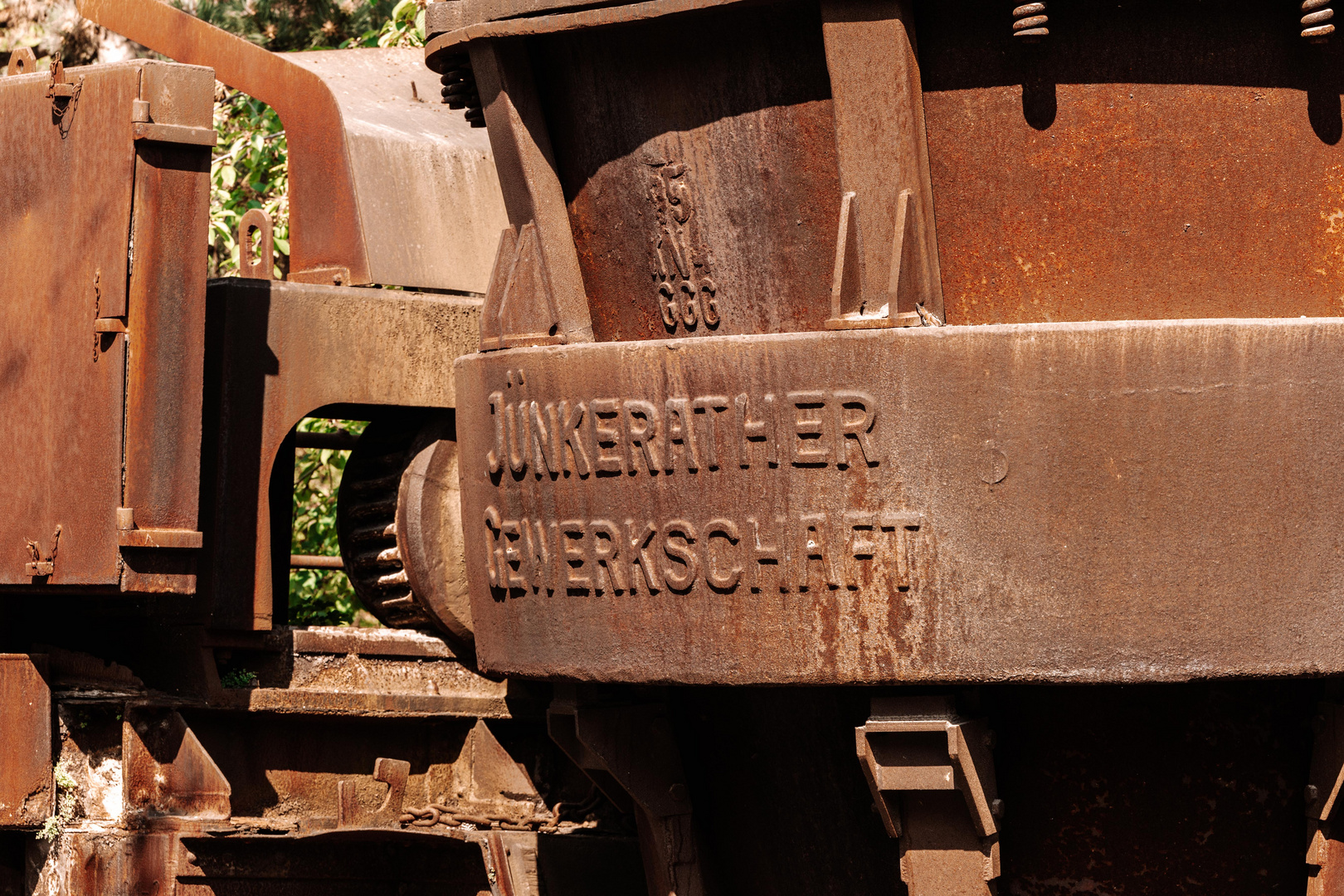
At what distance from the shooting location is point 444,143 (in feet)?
26.4

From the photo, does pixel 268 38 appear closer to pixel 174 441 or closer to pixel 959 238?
pixel 174 441

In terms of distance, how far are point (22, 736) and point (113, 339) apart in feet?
5.21

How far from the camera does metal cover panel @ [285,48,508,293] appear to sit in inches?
299

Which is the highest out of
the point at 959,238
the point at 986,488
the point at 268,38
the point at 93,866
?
the point at 268,38

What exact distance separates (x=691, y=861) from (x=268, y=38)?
11.1 metres

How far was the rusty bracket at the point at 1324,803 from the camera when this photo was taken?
5422 millimetres

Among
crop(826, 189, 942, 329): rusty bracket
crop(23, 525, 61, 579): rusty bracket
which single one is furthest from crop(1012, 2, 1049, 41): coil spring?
crop(23, 525, 61, 579): rusty bracket

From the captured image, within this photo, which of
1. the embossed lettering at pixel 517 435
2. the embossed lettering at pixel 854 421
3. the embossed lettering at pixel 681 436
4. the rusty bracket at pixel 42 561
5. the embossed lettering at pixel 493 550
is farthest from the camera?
the rusty bracket at pixel 42 561

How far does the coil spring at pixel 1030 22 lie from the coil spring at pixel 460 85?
191 cm

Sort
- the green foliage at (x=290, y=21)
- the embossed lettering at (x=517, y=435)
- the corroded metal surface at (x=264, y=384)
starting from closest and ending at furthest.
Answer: the embossed lettering at (x=517, y=435) < the corroded metal surface at (x=264, y=384) < the green foliage at (x=290, y=21)

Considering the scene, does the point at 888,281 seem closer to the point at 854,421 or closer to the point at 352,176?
the point at 854,421

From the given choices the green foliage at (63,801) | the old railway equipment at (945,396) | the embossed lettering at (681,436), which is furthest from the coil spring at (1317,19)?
the green foliage at (63,801)

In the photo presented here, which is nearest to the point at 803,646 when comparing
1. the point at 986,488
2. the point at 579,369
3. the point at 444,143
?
the point at 986,488

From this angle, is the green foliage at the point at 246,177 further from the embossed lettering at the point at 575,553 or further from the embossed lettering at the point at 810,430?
the embossed lettering at the point at 810,430
